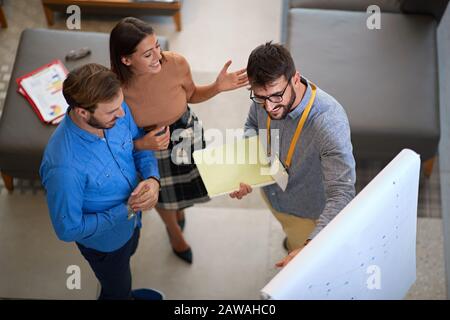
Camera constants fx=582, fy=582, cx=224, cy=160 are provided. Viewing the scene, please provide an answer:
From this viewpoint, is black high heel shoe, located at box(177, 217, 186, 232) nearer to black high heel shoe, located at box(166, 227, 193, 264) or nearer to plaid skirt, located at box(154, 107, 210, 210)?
black high heel shoe, located at box(166, 227, 193, 264)

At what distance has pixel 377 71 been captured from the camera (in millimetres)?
2934

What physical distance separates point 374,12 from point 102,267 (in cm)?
197

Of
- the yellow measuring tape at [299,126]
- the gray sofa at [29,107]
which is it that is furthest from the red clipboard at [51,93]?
the yellow measuring tape at [299,126]

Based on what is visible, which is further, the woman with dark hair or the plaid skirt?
the plaid skirt

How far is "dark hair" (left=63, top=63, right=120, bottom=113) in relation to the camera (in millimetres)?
1666

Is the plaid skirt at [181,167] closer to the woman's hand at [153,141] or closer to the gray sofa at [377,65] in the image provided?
the woman's hand at [153,141]

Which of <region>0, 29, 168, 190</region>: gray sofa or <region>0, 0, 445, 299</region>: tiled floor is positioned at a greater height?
<region>0, 29, 168, 190</region>: gray sofa

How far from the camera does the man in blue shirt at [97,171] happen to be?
169cm

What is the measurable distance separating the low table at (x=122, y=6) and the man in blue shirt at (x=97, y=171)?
1584 millimetres

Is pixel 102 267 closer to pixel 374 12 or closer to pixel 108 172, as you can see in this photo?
pixel 108 172

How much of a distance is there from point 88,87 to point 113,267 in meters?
0.86

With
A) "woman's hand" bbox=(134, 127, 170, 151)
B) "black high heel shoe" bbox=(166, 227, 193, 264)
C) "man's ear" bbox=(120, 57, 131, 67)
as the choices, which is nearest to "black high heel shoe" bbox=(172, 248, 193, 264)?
"black high heel shoe" bbox=(166, 227, 193, 264)

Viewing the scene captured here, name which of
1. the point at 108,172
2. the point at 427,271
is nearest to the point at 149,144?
the point at 108,172

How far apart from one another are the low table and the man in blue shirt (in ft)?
5.20
